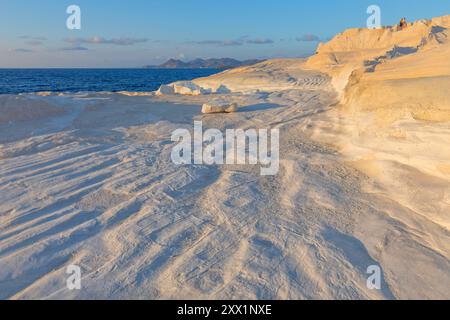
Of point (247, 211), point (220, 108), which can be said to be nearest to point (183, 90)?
point (220, 108)

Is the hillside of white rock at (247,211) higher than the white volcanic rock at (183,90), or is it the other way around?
the white volcanic rock at (183,90)

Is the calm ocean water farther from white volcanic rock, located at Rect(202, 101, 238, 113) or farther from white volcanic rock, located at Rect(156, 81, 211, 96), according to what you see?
white volcanic rock, located at Rect(202, 101, 238, 113)

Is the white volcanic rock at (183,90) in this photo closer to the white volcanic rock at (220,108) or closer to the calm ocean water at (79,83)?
the white volcanic rock at (220,108)

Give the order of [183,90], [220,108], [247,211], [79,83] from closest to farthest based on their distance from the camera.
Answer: [247,211] → [220,108] → [183,90] → [79,83]

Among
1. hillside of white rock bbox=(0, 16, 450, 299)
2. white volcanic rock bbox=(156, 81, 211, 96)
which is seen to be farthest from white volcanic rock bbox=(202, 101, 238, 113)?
white volcanic rock bbox=(156, 81, 211, 96)

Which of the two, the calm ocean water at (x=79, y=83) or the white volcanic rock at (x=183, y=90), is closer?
the white volcanic rock at (x=183, y=90)

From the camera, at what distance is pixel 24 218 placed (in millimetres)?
3488

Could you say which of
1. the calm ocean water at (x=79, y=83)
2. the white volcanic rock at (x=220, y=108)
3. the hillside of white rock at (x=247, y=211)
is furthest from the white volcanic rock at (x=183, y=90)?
the calm ocean water at (x=79, y=83)

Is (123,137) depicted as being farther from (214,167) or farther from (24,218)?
(24,218)

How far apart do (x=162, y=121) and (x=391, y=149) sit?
5206 millimetres

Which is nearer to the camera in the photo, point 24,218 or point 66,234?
point 66,234

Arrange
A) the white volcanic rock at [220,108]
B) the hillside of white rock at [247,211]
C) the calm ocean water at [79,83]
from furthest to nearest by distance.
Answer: the calm ocean water at [79,83]
the white volcanic rock at [220,108]
the hillside of white rock at [247,211]

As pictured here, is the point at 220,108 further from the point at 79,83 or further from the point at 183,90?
the point at 79,83
